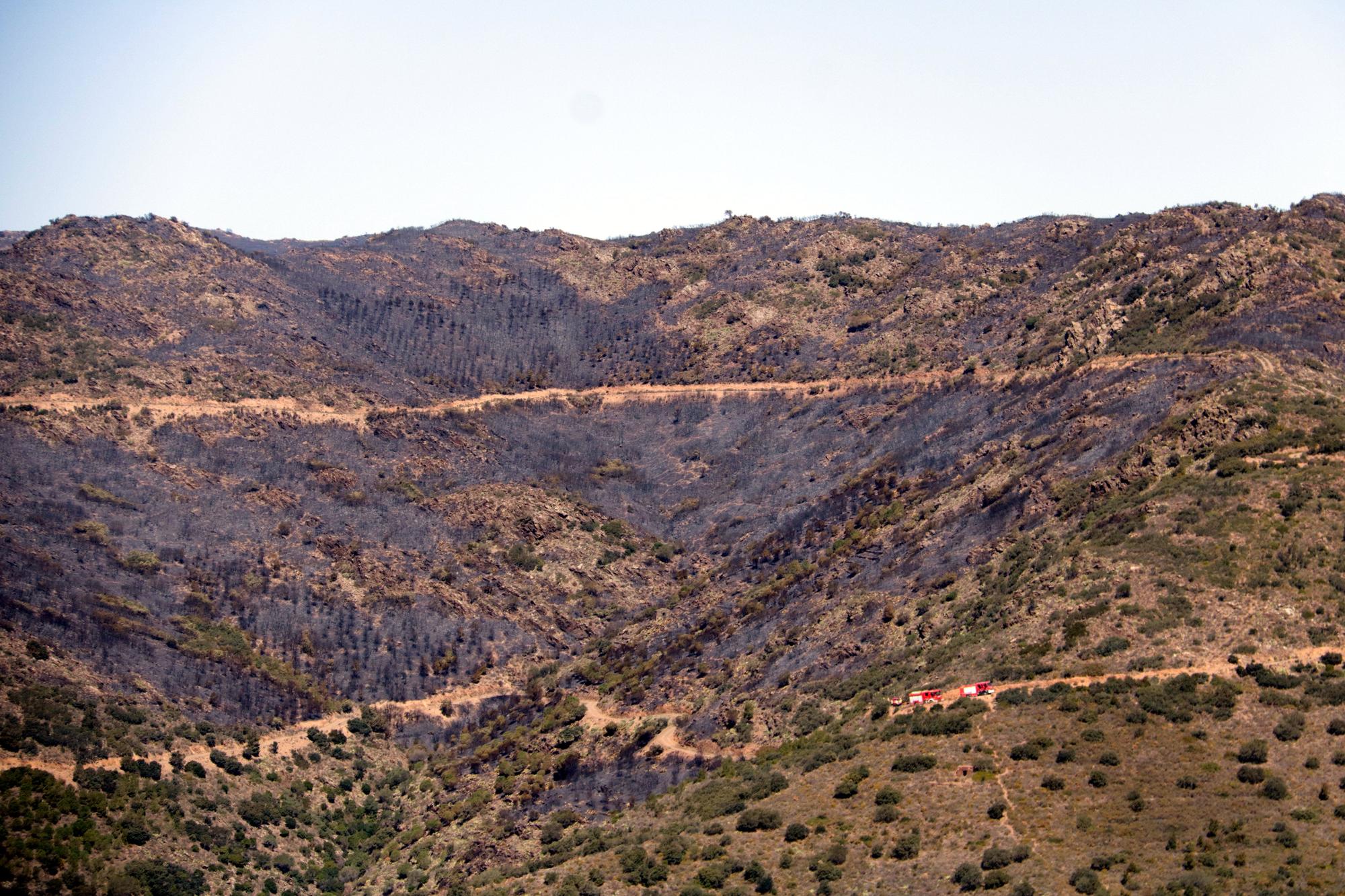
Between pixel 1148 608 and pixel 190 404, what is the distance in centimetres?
7058

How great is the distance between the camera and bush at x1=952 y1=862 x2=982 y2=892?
44344 mm

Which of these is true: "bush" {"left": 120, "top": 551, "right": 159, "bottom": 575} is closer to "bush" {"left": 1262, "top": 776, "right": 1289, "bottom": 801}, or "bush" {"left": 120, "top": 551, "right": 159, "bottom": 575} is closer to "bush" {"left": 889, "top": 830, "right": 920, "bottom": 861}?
"bush" {"left": 889, "top": 830, "right": 920, "bottom": 861}

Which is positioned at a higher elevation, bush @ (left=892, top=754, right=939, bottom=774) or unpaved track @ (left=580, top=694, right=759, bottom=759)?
bush @ (left=892, top=754, right=939, bottom=774)

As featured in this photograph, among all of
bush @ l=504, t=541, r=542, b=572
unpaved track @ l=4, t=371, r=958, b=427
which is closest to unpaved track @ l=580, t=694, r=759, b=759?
bush @ l=504, t=541, r=542, b=572

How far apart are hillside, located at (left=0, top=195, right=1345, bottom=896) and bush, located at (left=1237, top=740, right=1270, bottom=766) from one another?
14 centimetres

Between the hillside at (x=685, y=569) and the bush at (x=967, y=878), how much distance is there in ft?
0.36

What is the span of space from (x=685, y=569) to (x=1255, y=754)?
170 ft

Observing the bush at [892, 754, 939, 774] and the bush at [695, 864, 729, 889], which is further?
the bush at [892, 754, 939, 774]

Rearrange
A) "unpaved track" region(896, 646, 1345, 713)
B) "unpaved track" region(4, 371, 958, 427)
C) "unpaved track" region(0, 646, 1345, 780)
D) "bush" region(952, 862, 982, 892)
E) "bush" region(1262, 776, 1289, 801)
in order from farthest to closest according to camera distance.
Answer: "unpaved track" region(4, 371, 958, 427) → "unpaved track" region(0, 646, 1345, 780) → "unpaved track" region(896, 646, 1345, 713) → "bush" region(952, 862, 982, 892) → "bush" region(1262, 776, 1289, 801)

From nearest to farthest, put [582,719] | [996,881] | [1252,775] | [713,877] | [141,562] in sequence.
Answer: [996,881]
[1252,775]
[713,877]
[582,719]
[141,562]

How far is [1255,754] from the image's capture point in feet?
153

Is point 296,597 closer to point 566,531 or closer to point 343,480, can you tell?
point 343,480

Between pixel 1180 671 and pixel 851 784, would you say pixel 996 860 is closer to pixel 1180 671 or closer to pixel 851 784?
pixel 851 784

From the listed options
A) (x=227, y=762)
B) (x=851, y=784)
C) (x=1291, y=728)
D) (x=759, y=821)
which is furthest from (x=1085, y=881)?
(x=227, y=762)
